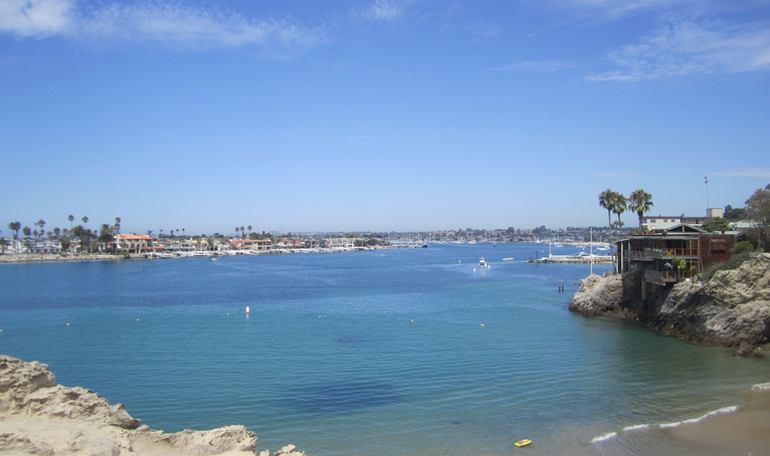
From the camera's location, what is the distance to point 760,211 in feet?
159

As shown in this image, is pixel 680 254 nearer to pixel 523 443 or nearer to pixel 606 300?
pixel 606 300

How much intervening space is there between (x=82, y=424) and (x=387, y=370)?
21.8m

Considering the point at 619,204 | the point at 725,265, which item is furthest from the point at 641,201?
the point at 725,265

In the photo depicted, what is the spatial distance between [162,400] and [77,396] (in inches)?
566

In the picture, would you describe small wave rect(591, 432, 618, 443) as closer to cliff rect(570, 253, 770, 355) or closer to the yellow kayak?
the yellow kayak

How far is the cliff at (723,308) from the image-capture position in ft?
124

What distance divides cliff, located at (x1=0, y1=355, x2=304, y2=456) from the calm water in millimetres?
8061

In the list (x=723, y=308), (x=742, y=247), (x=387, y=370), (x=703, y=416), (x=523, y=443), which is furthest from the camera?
(x=742, y=247)

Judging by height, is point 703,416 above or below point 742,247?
below

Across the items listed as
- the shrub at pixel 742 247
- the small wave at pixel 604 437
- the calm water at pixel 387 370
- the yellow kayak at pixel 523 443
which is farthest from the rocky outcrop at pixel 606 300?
the yellow kayak at pixel 523 443

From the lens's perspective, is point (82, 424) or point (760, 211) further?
point (760, 211)

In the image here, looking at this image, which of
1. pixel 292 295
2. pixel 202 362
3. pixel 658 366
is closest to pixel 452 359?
pixel 658 366

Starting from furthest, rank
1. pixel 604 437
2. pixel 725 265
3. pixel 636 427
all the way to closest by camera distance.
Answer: pixel 725 265 < pixel 636 427 < pixel 604 437

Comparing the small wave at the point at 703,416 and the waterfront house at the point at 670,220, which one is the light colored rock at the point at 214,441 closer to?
the small wave at the point at 703,416
